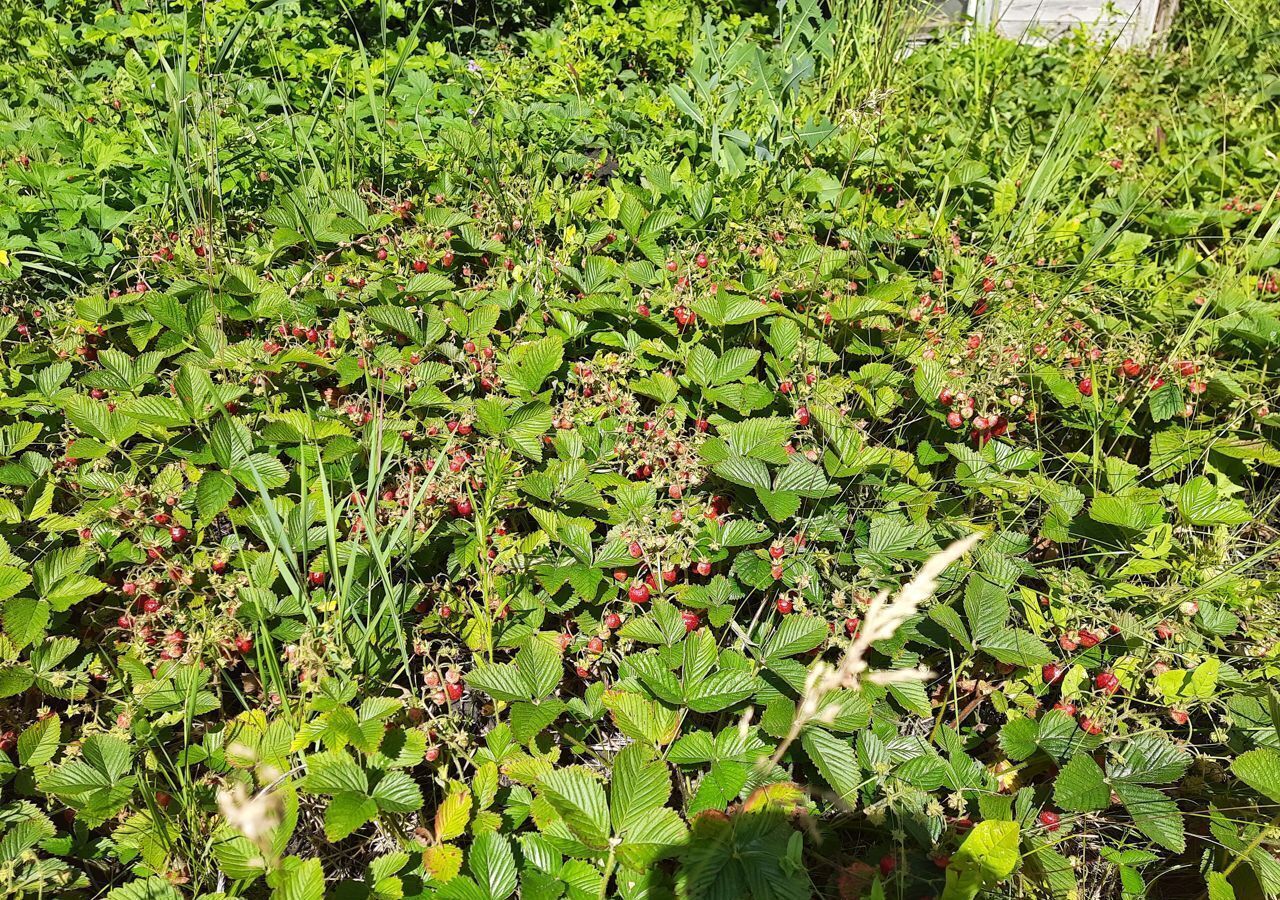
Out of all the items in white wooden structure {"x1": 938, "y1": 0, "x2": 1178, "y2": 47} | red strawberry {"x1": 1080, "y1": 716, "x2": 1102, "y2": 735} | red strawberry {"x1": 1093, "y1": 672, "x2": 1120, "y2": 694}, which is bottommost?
red strawberry {"x1": 1080, "y1": 716, "x2": 1102, "y2": 735}

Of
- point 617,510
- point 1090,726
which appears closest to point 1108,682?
point 1090,726

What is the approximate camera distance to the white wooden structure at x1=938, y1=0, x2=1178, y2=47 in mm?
5168

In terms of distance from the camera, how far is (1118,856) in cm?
154

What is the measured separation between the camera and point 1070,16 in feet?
17.4

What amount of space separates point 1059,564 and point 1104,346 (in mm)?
821

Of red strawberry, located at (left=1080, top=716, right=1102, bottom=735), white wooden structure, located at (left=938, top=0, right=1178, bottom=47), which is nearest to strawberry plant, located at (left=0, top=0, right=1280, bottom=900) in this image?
red strawberry, located at (left=1080, top=716, right=1102, bottom=735)

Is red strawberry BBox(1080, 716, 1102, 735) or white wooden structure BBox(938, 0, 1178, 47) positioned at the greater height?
white wooden structure BBox(938, 0, 1178, 47)

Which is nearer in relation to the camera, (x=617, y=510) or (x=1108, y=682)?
(x=1108, y=682)

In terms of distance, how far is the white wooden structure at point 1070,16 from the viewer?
5.17 meters

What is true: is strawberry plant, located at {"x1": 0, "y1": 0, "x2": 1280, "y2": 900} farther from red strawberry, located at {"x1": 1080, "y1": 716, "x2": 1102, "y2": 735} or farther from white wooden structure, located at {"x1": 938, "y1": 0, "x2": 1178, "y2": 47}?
white wooden structure, located at {"x1": 938, "y1": 0, "x2": 1178, "y2": 47}

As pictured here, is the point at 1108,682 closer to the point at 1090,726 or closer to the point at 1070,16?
the point at 1090,726

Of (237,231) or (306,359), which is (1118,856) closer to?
(306,359)

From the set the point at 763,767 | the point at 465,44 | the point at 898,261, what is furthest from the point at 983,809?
the point at 465,44

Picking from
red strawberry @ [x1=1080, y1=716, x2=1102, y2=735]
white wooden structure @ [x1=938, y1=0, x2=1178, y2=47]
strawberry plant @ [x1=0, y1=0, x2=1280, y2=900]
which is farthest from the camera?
white wooden structure @ [x1=938, y1=0, x2=1178, y2=47]
